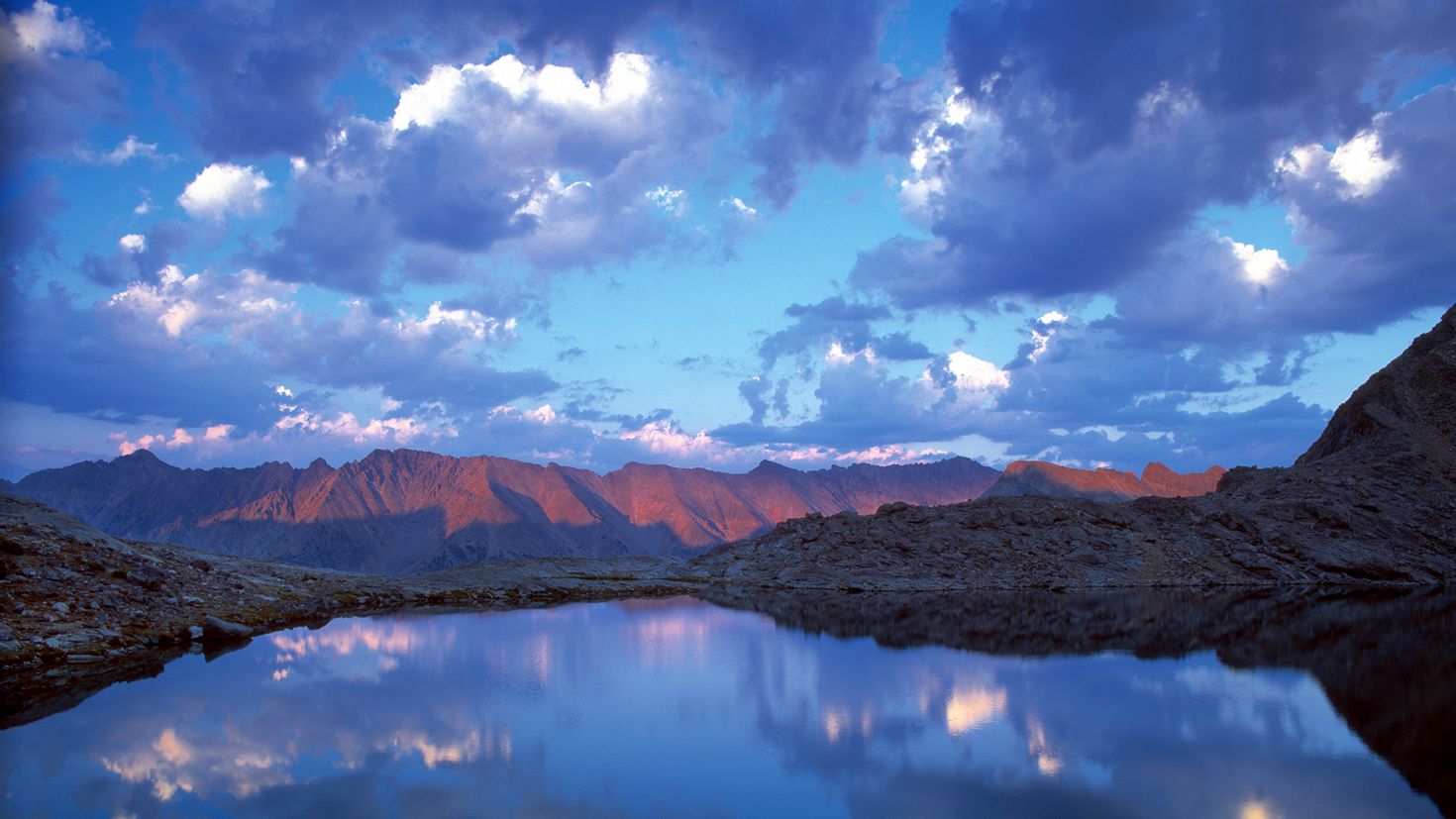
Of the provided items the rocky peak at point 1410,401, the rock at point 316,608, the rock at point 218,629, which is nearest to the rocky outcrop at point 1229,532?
the rocky peak at point 1410,401

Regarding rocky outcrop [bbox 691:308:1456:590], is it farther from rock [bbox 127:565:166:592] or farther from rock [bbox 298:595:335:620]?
rock [bbox 127:565:166:592]

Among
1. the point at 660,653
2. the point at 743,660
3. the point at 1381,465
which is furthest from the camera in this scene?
the point at 1381,465

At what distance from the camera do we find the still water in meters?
20.1

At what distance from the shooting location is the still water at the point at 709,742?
→ 65.9 feet

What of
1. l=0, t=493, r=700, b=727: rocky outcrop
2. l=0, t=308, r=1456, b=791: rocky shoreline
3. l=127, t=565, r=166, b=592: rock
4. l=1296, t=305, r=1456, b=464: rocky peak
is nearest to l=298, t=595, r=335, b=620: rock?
l=0, t=493, r=700, b=727: rocky outcrop

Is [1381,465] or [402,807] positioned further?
[1381,465]

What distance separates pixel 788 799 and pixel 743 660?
21150 mm

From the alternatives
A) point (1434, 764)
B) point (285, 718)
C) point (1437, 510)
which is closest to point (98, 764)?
point (285, 718)

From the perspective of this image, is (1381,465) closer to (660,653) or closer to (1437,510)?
(1437,510)

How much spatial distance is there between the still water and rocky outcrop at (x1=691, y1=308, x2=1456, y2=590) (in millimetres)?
49488

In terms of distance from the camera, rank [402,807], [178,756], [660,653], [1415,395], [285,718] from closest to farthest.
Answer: [402,807] < [178,756] < [285,718] < [660,653] < [1415,395]

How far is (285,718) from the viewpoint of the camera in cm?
2934

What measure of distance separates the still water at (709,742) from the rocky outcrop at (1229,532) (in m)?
49.5

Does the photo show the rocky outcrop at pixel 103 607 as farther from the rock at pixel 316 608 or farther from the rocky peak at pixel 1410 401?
the rocky peak at pixel 1410 401
